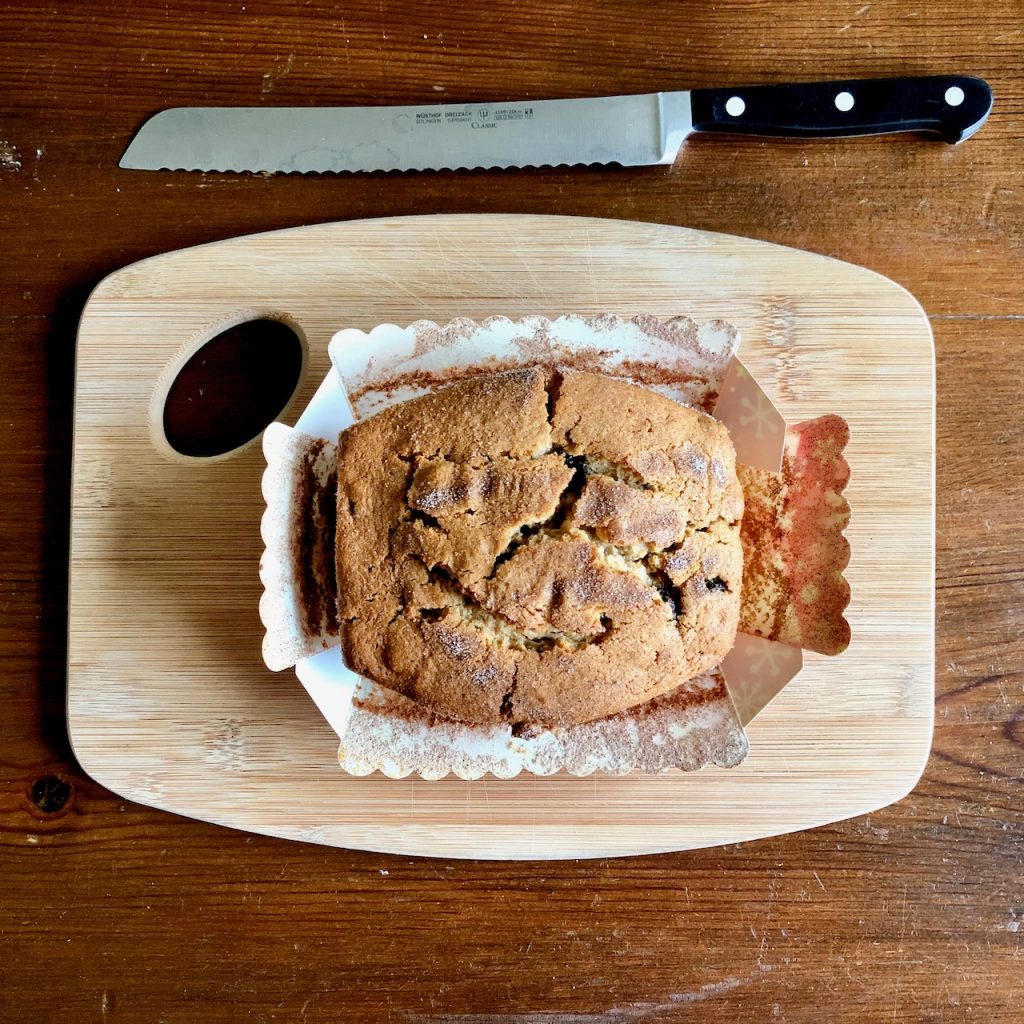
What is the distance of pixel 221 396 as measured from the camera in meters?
2.17

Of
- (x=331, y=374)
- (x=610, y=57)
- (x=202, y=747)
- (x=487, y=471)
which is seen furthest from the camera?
(x=610, y=57)

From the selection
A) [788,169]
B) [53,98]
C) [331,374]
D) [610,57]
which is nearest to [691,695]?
[331,374]

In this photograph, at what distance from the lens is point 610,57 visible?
2201 mm

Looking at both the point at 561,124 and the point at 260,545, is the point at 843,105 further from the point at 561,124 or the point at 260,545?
the point at 260,545

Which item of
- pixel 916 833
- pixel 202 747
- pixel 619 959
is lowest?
pixel 619 959

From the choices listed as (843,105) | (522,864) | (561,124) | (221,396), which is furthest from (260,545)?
(843,105)

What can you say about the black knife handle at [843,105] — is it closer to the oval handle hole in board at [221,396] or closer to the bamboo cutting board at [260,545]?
the bamboo cutting board at [260,545]

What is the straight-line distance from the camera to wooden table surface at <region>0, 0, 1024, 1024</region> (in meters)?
2.14

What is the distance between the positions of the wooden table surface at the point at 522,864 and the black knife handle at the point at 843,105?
0.29 feet

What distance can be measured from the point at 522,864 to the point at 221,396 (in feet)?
4.41

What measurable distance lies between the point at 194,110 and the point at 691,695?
1.80 metres

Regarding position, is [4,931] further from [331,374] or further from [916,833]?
[916,833]

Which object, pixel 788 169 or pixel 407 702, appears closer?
pixel 407 702

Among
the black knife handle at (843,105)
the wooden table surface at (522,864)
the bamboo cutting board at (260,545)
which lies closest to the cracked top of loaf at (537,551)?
the bamboo cutting board at (260,545)
